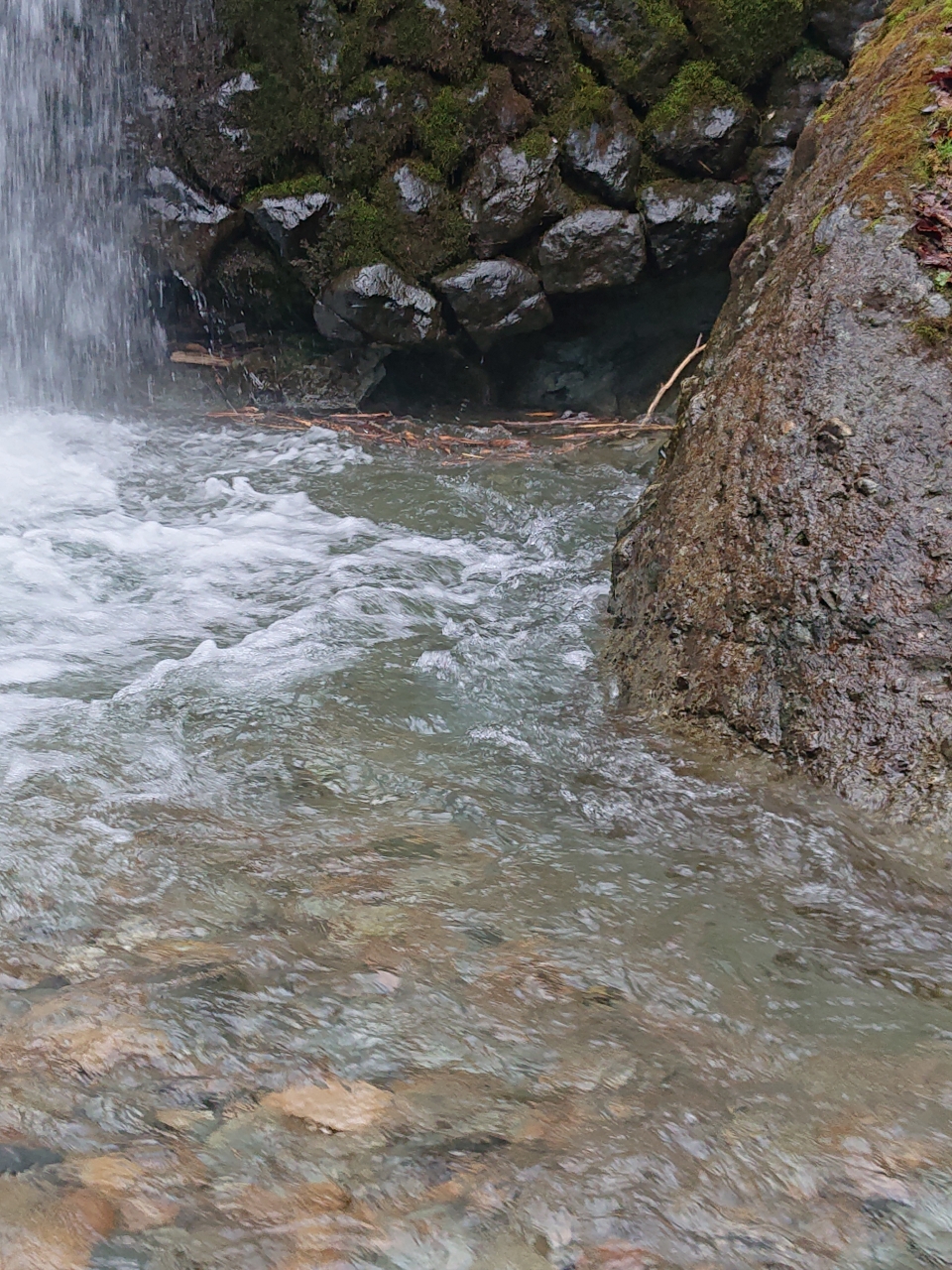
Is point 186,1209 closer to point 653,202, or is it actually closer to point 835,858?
point 835,858

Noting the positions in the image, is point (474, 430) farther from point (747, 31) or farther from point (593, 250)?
point (747, 31)

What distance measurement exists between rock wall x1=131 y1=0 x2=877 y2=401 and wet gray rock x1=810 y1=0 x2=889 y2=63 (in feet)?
0.04

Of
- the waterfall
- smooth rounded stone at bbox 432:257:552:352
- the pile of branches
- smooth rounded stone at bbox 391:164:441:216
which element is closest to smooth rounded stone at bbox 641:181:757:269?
smooth rounded stone at bbox 432:257:552:352

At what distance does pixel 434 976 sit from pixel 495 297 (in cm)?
584

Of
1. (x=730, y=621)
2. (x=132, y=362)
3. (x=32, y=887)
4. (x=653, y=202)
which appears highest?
(x=653, y=202)

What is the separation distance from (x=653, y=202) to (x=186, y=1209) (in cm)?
678

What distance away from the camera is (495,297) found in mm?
6883

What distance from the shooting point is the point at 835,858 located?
2.38m

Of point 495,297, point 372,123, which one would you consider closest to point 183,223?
point 372,123

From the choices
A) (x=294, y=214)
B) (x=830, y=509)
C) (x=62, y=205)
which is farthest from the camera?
(x=62, y=205)

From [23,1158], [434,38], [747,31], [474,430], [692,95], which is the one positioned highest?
[747,31]

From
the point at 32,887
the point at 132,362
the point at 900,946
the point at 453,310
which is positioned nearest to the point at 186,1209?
the point at 32,887

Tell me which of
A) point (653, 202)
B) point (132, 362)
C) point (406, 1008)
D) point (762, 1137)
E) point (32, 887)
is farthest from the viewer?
point (132, 362)

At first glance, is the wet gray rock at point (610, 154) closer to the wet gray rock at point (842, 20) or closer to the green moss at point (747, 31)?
the green moss at point (747, 31)
